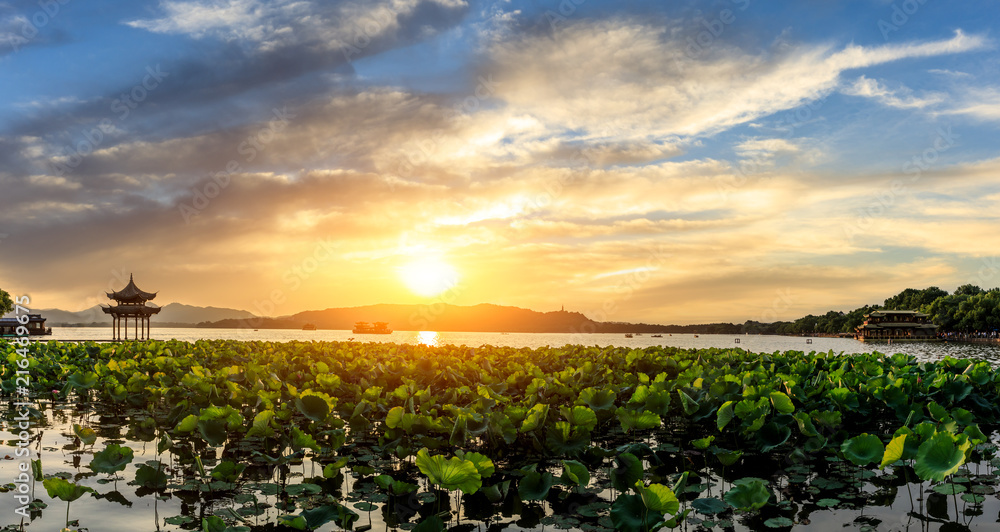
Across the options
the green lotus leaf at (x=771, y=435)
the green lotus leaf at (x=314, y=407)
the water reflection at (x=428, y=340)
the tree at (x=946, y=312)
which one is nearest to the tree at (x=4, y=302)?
the water reflection at (x=428, y=340)

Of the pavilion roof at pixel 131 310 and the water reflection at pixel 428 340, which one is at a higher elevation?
the pavilion roof at pixel 131 310

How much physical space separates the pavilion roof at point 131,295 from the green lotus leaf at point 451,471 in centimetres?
5199

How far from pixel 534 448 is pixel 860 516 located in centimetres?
384

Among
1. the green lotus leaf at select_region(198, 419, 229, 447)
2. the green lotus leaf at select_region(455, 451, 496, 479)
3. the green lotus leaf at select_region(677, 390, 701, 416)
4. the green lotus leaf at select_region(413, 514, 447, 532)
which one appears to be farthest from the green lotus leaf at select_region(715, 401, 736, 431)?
the green lotus leaf at select_region(198, 419, 229, 447)

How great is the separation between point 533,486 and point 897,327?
4530 inches

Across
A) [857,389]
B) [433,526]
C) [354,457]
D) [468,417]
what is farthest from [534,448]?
[857,389]

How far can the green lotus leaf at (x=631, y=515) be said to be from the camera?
14.3 ft

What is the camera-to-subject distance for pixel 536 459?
810 cm

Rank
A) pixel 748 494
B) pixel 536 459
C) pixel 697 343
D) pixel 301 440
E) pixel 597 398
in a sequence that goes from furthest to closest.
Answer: pixel 697 343 → pixel 597 398 → pixel 536 459 → pixel 301 440 → pixel 748 494

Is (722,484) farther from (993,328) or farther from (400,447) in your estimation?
(993,328)

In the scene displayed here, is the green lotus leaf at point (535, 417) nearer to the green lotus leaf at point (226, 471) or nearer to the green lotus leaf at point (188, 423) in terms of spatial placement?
the green lotus leaf at point (226, 471)

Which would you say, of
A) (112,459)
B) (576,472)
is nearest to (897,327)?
(576,472)

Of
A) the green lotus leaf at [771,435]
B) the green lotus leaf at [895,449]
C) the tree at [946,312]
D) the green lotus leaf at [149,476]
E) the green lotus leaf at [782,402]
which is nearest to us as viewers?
the green lotus leaf at [895,449]

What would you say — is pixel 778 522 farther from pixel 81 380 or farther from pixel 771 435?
pixel 81 380
